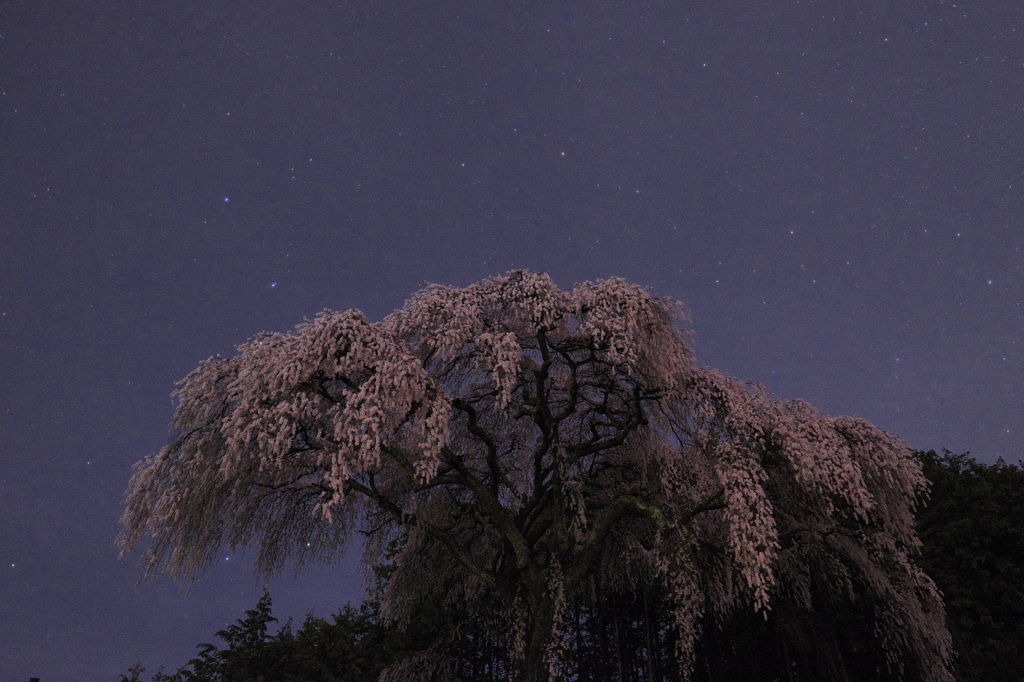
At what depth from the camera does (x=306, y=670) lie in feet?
102

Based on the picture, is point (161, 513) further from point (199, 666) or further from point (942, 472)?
point (942, 472)

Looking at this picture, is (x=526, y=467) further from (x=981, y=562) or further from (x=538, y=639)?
(x=981, y=562)

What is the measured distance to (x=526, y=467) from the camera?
1823cm

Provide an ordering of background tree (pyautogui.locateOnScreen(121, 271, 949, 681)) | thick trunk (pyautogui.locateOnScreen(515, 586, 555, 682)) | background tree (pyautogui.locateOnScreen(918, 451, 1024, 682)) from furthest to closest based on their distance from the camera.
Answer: background tree (pyautogui.locateOnScreen(918, 451, 1024, 682)) < thick trunk (pyautogui.locateOnScreen(515, 586, 555, 682)) < background tree (pyautogui.locateOnScreen(121, 271, 949, 681))

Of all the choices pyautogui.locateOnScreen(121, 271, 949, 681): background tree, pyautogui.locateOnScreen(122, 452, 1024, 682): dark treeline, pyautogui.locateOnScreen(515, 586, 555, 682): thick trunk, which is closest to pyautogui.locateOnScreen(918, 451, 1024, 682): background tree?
pyautogui.locateOnScreen(122, 452, 1024, 682): dark treeline

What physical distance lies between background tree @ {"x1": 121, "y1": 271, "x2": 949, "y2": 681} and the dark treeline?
11.4ft

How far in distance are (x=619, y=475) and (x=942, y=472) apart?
20.6m

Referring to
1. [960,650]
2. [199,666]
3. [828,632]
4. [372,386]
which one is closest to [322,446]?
[372,386]

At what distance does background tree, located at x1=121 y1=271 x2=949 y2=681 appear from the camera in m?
13.2

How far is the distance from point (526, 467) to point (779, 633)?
21.0 m

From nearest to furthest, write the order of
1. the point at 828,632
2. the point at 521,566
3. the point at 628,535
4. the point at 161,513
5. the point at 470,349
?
1. the point at 161,513
2. the point at 521,566
3. the point at 470,349
4. the point at 628,535
5. the point at 828,632

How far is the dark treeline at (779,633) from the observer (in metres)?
24.2

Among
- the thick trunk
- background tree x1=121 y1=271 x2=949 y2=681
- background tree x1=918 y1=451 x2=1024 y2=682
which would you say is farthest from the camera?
background tree x1=918 y1=451 x2=1024 y2=682

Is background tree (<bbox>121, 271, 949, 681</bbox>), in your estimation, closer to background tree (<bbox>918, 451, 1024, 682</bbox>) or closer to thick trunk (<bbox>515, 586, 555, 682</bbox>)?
thick trunk (<bbox>515, 586, 555, 682</bbox>)
